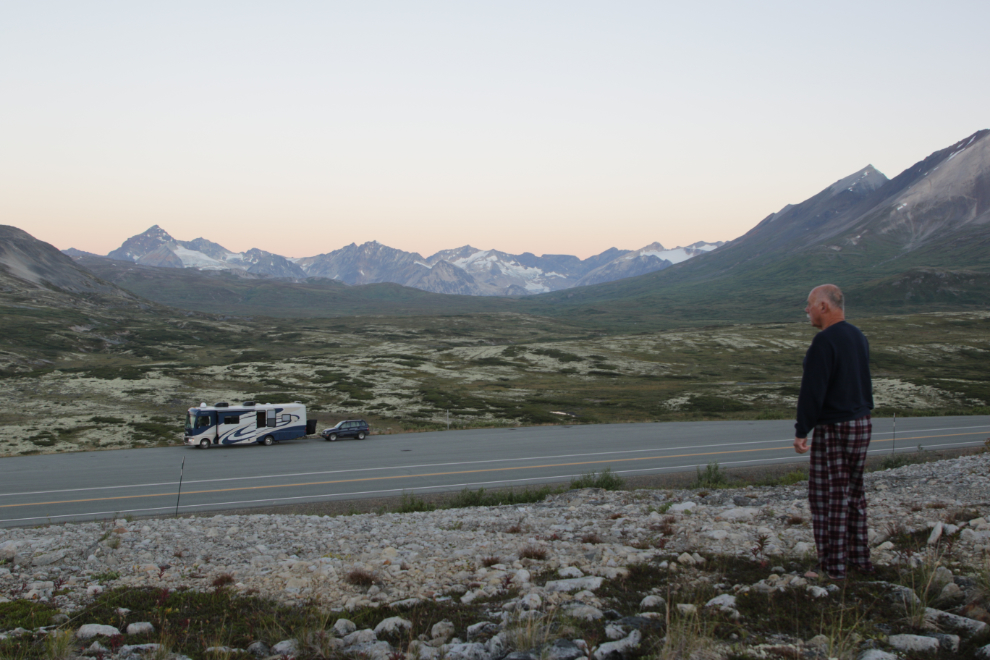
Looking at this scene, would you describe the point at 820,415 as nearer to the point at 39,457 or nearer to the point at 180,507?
the point at 180,507

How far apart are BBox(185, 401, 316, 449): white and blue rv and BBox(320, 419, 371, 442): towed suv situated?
2468mm

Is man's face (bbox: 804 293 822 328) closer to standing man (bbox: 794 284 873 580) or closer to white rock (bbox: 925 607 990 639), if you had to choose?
standing man (bbox: 794 284 873 580)

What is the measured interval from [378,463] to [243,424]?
49.3 feet

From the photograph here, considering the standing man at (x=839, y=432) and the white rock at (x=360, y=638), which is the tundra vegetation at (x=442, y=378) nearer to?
the white rock at (x=360, y=638)

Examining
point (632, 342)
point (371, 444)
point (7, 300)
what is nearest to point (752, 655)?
point (371, 444)

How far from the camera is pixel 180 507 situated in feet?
69.6

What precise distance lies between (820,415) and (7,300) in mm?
248922

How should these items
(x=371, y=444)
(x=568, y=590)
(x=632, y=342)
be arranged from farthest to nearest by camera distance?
1. (x=632, y=342)
2. (x=371, y=444)
3. (x=568, y=590)

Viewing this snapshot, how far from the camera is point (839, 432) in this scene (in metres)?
6.14

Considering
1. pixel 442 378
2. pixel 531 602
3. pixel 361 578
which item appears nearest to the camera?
pixel 531 602

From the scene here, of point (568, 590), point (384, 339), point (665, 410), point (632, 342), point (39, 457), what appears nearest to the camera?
point (568, 590)

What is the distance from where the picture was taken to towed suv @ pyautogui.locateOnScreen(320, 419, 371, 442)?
132ft

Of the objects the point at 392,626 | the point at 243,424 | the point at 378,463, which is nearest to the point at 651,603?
the point at 392,626

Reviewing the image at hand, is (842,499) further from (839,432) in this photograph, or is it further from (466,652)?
(466,652)
